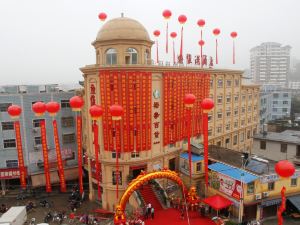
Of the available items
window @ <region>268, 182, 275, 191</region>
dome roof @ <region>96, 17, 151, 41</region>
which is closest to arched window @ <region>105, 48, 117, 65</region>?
dome roof @ <region>96, 17, 151, 41</region>

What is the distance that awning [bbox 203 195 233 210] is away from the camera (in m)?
20.9

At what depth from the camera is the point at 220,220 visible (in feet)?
66.3

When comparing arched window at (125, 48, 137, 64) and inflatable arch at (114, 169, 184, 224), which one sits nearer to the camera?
inflatable arch at (114, 169, 184, 224)

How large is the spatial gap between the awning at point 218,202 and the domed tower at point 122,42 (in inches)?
529

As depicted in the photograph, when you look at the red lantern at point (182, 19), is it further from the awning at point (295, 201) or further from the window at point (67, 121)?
the awning at point (295, 201)

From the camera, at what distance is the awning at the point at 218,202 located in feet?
68.5

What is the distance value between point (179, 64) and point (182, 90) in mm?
2818

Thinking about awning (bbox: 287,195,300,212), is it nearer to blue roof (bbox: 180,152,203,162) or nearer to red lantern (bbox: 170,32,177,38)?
blue roof (bbox: 180,152,203,162)

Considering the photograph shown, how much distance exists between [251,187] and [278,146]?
978 centimetres

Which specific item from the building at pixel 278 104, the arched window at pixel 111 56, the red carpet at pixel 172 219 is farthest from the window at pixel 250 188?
the building at pixel 278 104

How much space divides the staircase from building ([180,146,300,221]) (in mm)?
4905

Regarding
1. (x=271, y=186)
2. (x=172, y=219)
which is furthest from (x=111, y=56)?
(x=271, y=186)

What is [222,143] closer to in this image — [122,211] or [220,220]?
[220,220]

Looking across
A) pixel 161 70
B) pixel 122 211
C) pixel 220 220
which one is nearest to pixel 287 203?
pixel 220 220
